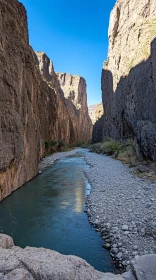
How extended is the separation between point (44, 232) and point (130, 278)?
167 inches

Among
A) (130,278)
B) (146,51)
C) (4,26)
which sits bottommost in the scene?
(130,278)

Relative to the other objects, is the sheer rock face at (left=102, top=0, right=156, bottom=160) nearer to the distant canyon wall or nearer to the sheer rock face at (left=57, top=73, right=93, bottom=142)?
the distant canyon wall

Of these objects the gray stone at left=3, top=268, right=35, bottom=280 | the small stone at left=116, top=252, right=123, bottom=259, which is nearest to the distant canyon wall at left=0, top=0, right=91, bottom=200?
the small stone at left=116, top=252, right=123, bottom=259

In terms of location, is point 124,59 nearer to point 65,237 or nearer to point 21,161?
point 21,161

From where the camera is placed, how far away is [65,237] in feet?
19.3

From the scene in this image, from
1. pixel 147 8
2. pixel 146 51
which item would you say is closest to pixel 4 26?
pixel 146 51

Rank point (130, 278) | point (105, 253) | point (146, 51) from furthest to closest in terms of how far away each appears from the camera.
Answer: point (146, 51)
point (105, 253)
point (130, 278)

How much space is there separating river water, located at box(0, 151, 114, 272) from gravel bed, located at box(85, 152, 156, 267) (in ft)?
1.01

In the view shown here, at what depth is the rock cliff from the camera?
89.4 inches

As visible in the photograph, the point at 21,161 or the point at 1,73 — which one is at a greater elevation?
the point at 1,73

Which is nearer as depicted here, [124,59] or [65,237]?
[65,237]

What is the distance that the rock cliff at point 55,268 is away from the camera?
7.45ft

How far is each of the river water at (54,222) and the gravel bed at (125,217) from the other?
0.31 metres

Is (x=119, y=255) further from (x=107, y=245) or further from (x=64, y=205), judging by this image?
(x=64, y=205)
